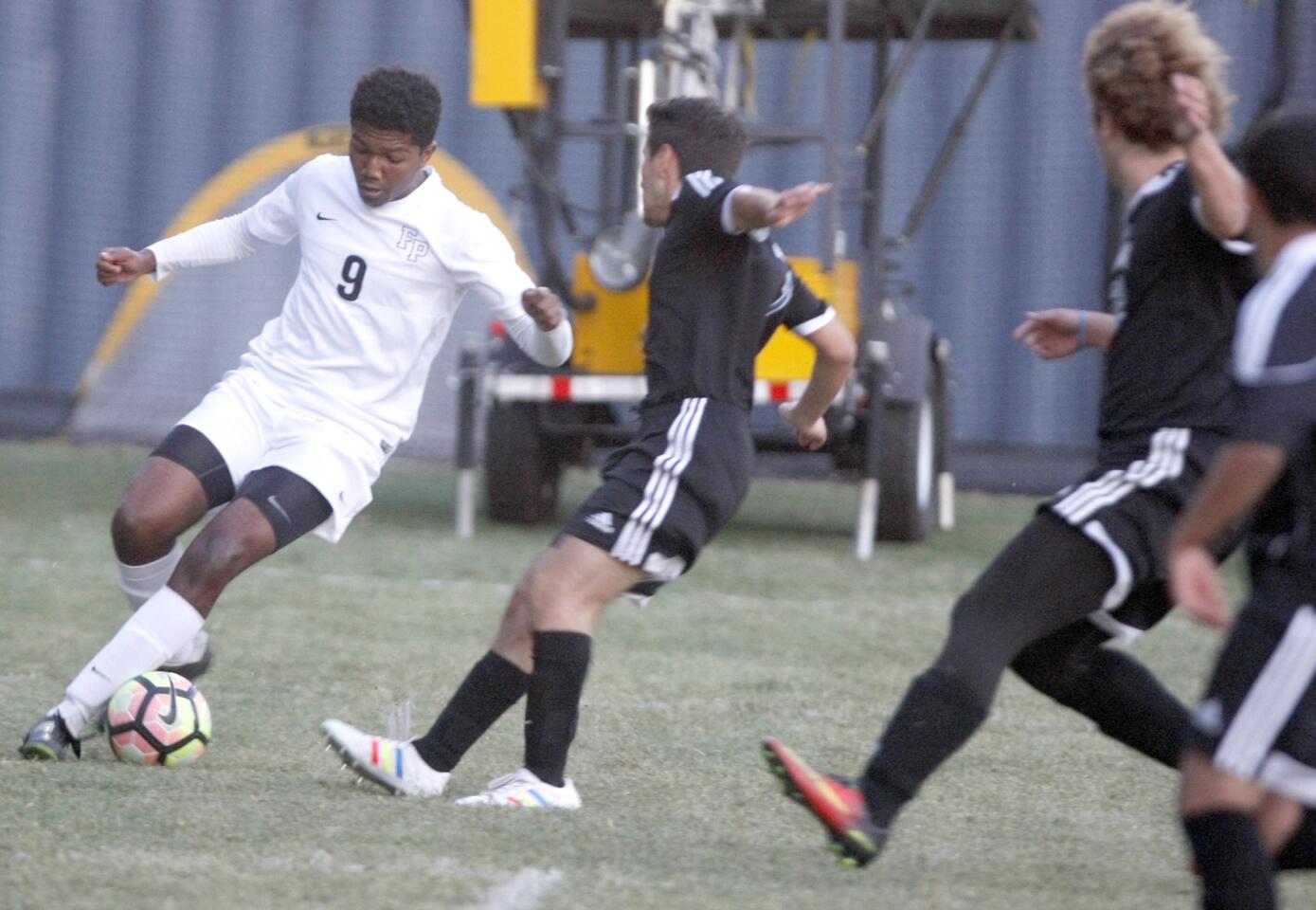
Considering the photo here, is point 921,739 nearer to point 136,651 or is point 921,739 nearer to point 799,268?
point 136,651

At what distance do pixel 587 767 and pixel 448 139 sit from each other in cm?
1003

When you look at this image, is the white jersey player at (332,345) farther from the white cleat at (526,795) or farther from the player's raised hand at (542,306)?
the white cleat at (526,795)

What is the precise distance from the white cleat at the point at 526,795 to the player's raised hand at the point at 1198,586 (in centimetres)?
168

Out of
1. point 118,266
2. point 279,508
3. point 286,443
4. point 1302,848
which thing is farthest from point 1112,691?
point 118,266

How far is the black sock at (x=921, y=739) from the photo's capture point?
3.44 meters

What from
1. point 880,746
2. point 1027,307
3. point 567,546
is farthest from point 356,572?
point 1027,307

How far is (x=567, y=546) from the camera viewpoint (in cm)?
408

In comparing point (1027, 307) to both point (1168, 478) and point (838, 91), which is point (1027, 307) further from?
point (1168, 478)

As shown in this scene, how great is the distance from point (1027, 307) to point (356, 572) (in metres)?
6.70

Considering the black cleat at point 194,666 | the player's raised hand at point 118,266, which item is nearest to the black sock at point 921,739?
the black cleat at point 194,666

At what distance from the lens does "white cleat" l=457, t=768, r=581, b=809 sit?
409cm

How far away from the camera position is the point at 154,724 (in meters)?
4.52

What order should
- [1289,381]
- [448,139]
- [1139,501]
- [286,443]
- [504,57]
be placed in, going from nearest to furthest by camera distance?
[1289,381] < [1139,501] < [286,443] < [504,57] < [448,139]

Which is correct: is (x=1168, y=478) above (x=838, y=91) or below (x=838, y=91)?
below
